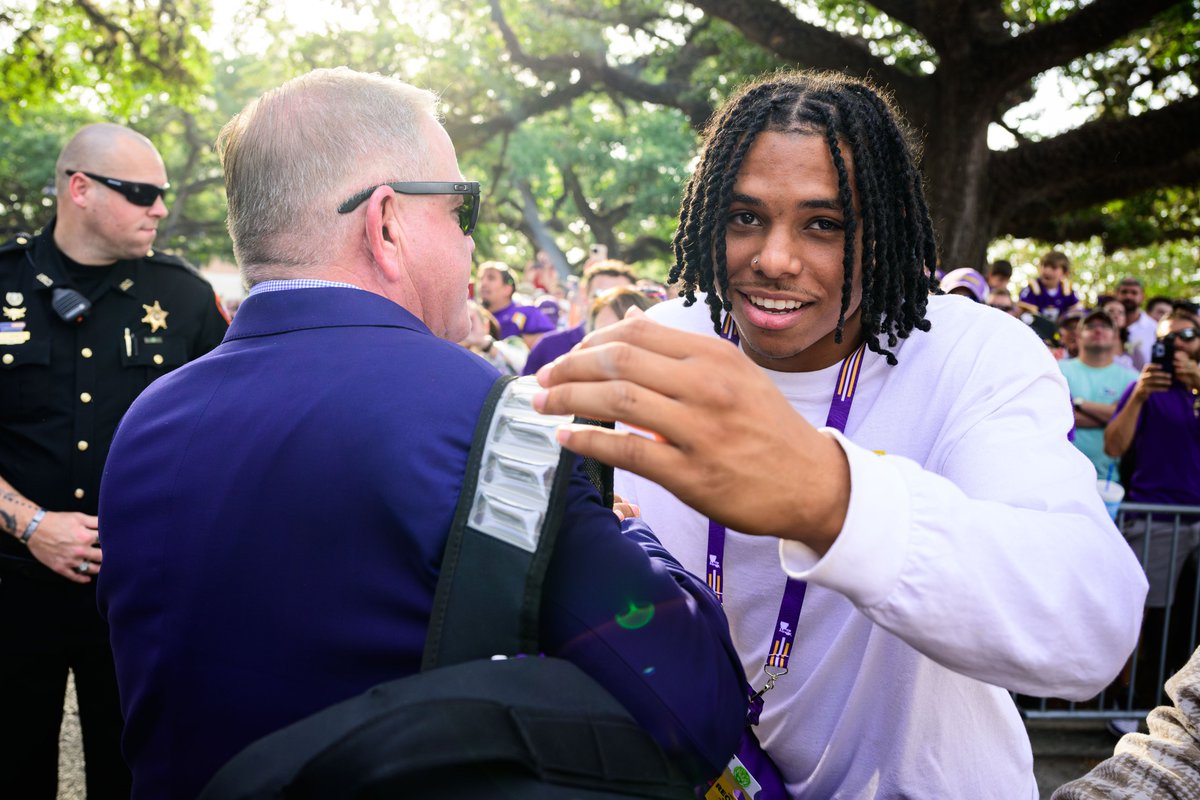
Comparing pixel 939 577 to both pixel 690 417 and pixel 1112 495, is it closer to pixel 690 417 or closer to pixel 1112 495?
pixel 690 417

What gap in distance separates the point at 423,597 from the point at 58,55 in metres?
13.8

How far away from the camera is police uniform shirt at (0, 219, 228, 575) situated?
352 centimetres

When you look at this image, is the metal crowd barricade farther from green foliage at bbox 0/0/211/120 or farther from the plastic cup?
green foliage at bbox 0/0/211/120

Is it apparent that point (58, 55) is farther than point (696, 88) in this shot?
No

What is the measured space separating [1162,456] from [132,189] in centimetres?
684

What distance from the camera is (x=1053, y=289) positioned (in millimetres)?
11500

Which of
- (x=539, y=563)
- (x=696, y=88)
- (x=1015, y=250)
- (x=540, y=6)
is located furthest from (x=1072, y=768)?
(x=1015, y=250)

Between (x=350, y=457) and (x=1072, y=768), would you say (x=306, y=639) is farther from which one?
(x=1072, y=768)

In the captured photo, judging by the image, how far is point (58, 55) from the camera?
11.9 meters

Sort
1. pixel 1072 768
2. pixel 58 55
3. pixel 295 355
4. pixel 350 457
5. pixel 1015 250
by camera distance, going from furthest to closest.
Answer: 1. pixel 1015 250
2. pixel 58 55
3. pixel 1072 768
4. pixel 295 355
5. pixel 350 457

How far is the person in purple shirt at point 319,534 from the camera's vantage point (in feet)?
4.18

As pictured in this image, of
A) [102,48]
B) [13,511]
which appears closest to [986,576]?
[13,511]

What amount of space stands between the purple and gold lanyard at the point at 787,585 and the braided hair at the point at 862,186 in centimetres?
8

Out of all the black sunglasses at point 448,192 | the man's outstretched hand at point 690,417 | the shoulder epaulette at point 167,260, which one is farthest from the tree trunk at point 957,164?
the man's outstretched hand at point 690,417
